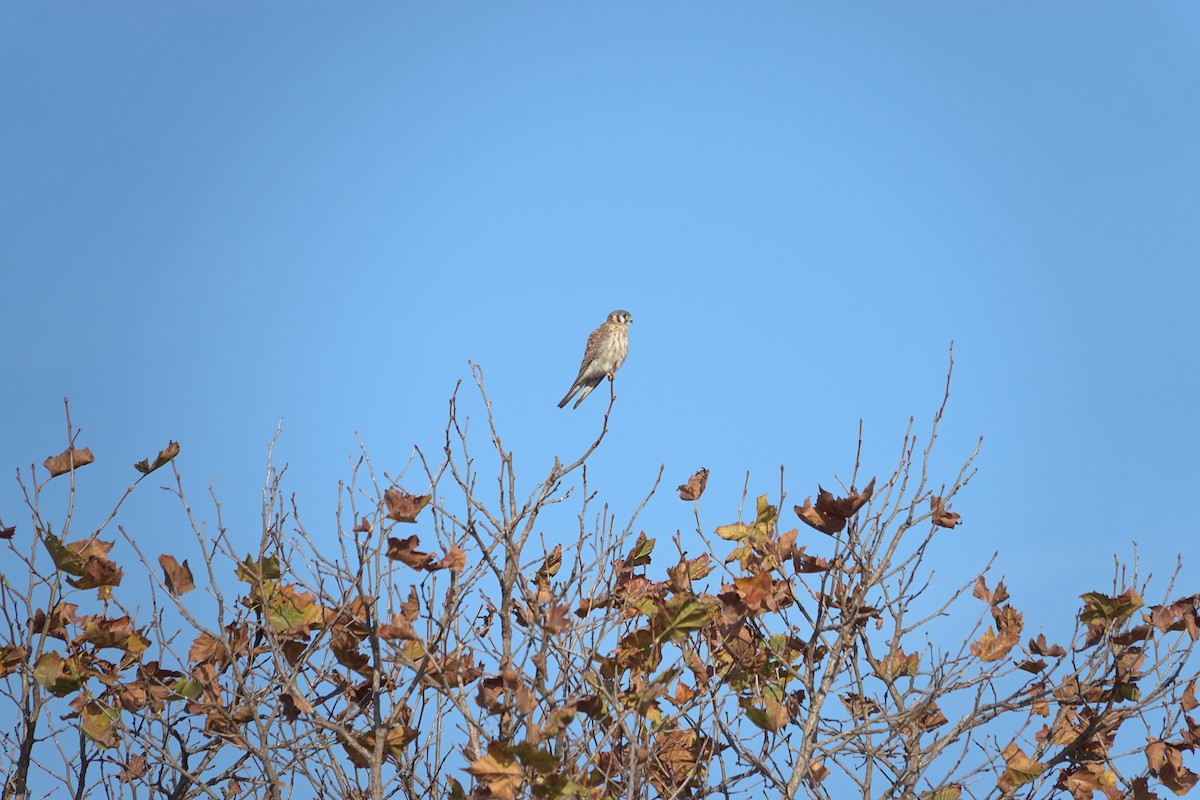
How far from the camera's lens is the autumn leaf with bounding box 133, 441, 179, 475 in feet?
17.6

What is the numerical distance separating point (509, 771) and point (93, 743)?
2.93 m

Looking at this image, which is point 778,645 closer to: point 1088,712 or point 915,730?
point 915,730

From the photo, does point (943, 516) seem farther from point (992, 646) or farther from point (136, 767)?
point (136, 767)

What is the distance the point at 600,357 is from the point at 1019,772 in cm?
948

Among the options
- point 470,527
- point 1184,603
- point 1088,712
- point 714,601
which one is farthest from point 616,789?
point 1184,603

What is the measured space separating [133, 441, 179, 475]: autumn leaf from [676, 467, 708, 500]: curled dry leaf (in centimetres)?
239

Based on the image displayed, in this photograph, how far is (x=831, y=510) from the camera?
527 cm

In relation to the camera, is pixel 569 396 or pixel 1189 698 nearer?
pixel 1189 698

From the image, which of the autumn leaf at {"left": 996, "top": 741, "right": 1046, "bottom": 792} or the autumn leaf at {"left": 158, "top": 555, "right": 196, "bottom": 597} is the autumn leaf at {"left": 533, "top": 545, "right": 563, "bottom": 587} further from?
the autumn leaf at {"left": 996, "top": 741, "right": 1046, "bottom": 792}

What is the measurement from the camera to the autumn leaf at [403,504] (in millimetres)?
4805

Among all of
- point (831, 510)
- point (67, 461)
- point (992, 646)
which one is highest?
point (67, 461)

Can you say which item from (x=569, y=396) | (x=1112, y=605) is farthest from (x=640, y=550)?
(x=569, y=396)

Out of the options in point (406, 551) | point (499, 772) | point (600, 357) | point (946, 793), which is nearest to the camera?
point (499, 772)

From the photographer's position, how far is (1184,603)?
5648mm
